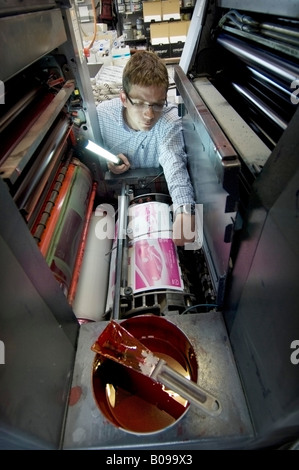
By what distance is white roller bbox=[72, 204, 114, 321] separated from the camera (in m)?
1.30

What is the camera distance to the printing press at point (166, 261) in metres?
0.59

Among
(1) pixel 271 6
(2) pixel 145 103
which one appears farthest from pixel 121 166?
(1) pixel 271 6

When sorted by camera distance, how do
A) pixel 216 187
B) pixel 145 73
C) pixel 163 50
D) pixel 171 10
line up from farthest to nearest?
pixel 163 50, pixel 171 10, pixel 145 73, pixel 216 187

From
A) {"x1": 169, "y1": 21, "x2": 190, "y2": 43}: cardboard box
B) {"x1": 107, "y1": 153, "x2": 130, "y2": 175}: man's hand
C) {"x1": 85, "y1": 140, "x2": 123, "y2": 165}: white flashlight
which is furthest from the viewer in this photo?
{"x1": 169, "y1": 21, "x2": 190, "y2": 43}: cardboard box

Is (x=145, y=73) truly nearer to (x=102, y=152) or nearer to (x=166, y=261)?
(x=102, y=152)

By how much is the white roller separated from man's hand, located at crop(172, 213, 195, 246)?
429 mm

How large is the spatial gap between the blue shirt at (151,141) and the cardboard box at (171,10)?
3.86m

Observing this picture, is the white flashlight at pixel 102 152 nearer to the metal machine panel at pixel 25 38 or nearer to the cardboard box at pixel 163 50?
the metal machine panel at pixel 25 38

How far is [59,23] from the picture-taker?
46.4 inches

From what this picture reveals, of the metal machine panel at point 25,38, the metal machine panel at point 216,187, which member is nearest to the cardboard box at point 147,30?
the metal machine panel at point 216,187

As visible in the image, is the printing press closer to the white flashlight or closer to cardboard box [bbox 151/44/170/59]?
the white flashlight

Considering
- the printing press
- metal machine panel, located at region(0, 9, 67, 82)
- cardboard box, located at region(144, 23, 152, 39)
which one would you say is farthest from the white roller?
cardboard box, located at region(144, 23, 152, 39)

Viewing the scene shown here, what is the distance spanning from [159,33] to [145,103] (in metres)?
4.23

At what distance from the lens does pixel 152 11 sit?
4539 mm
